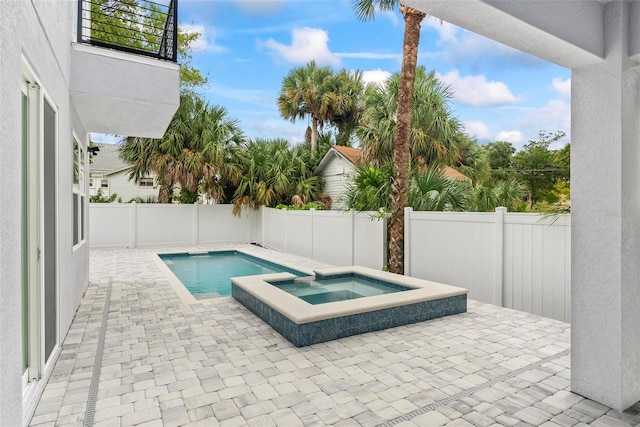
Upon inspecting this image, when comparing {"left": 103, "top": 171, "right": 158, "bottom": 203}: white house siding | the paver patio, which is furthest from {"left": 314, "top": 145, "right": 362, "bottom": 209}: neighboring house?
{"left": 103, "top": 171, "right": 158, "bottom": 203}: white house siding

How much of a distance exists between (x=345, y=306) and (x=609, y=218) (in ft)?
9.54

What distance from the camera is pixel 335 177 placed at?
1672 cm

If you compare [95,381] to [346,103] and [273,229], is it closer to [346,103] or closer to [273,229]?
[273,229]

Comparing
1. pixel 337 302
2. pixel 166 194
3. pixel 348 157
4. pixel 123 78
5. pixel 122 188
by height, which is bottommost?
pixel 337 302

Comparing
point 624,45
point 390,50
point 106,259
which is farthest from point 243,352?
point 390,50

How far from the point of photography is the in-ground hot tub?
15.0 feet

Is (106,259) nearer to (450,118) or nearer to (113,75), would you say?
(113,75)

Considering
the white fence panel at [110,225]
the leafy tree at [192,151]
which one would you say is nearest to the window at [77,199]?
the leafy tree at [192,151]

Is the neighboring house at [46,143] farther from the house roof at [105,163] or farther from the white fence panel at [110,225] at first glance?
the house roof at [105,163]

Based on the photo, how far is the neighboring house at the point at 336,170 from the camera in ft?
51.9

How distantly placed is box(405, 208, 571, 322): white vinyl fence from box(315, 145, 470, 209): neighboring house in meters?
8.33

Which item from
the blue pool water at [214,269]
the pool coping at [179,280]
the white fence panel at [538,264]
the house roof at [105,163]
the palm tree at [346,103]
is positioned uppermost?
the palm tree at [346,103]

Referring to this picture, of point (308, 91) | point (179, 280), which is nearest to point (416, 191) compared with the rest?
point (179, 280)

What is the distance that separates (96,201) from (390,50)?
2699 centimetres
